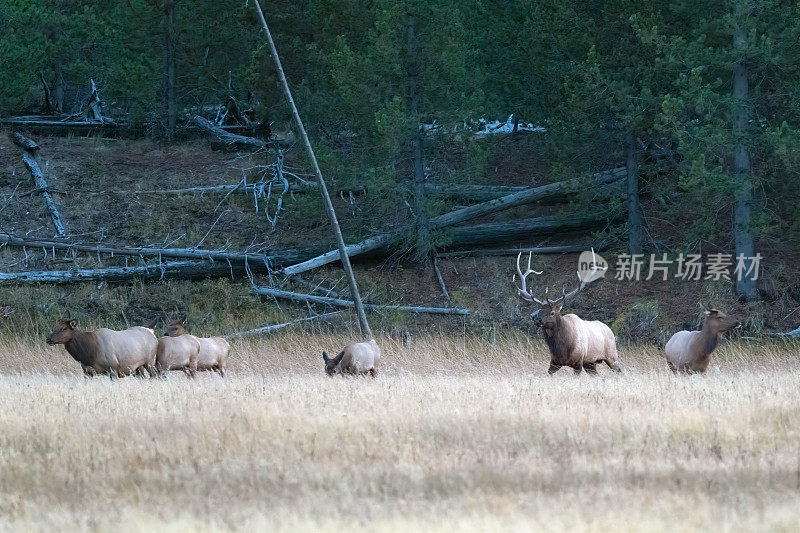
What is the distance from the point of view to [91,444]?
9.47 metres

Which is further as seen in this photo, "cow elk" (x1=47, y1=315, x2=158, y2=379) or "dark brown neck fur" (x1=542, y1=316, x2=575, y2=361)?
"cow elk" (x1=47, y1=315, x2=158, y2=379)

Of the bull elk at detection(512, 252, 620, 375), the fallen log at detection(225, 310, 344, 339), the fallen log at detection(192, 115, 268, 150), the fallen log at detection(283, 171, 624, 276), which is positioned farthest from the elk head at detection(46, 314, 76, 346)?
the fallen log at detection(192, 115, 268, 150)

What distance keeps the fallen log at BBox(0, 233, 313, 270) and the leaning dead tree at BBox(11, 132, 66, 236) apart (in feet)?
2.66

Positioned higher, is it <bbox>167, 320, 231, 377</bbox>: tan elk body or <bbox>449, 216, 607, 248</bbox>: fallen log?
<bbox>449, 216, 607, 248</bbox>: fallen log

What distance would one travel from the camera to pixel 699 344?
1503 centimetres

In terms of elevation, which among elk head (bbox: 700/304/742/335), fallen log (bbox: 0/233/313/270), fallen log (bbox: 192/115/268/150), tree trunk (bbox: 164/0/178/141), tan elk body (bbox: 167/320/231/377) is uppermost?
tree trunk (bbox: 164/0/178/141)

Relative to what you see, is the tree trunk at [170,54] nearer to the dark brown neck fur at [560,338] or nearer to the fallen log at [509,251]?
the fallen log at [509,251]

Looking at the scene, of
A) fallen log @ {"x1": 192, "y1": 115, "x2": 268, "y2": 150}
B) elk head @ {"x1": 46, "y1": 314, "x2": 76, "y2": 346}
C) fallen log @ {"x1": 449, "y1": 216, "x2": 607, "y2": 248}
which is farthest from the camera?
fallen log @ {"x1": 192, "y1": 115, "x2": 268, "y2": 150}

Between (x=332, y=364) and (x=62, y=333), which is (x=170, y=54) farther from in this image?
(x=332, y=364)

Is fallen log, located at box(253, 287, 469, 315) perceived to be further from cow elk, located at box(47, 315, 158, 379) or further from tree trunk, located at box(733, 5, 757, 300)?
cow elk, located at box(47, 315, 158, 379)

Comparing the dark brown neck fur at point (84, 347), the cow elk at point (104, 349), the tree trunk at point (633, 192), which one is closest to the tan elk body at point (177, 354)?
the cow elk at point (104, 349)

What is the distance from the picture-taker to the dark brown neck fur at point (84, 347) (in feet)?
50.3

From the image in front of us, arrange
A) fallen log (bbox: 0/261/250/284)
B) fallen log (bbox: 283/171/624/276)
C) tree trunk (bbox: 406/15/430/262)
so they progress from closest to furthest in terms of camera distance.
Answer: tree trunk (bbox: 406/15/430/262) → fallen log (bbox: 283/171/624/276) → fallen log (bbox: 0/261/250/284)

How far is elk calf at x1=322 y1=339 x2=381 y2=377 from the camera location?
A: 15625 mm
